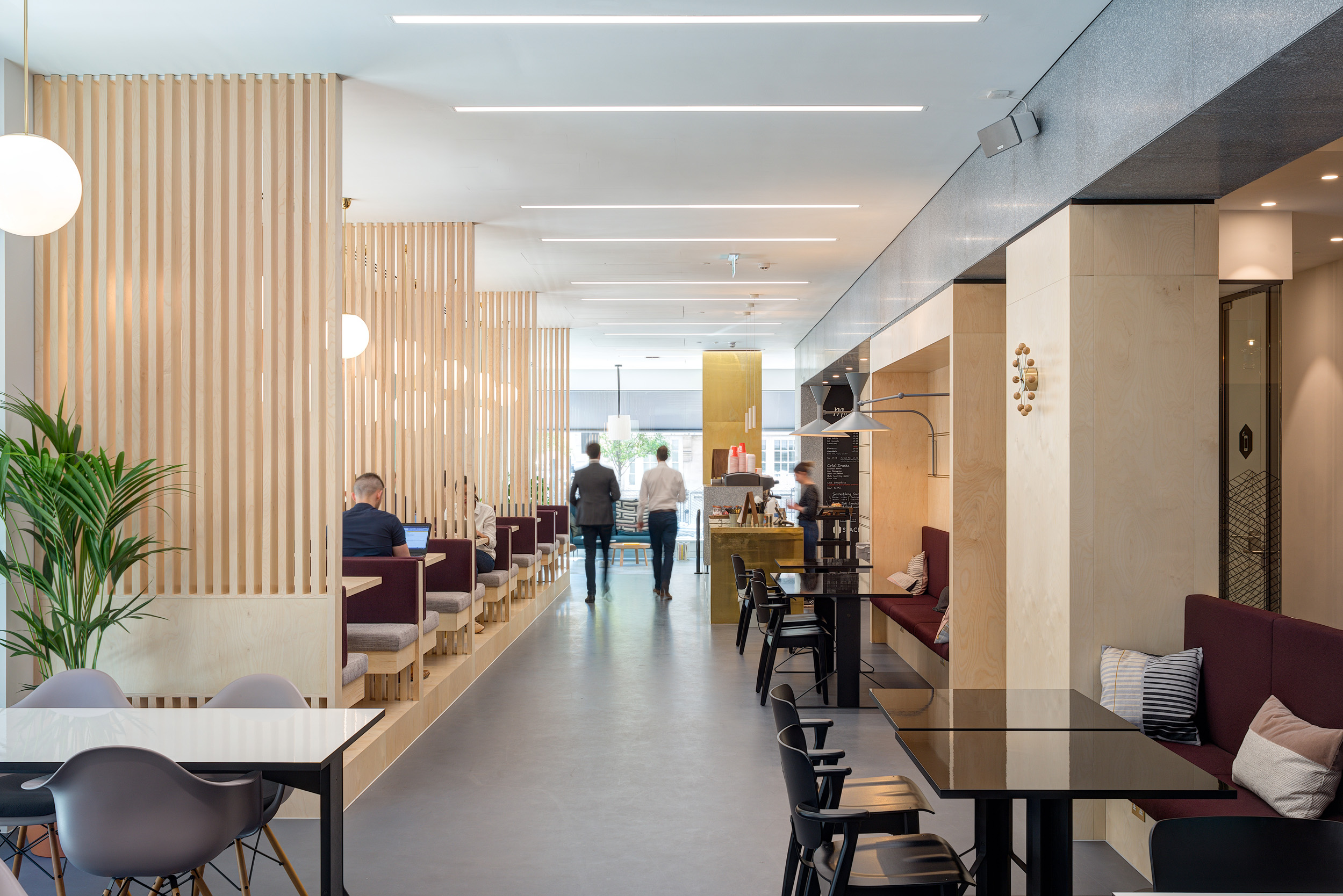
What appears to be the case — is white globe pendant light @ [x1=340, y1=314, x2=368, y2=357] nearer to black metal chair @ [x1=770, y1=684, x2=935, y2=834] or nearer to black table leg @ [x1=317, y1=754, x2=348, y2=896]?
black table leg @ [x1=317, y1=754, x2=348, y2=896]

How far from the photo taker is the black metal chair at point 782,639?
6.07 metres

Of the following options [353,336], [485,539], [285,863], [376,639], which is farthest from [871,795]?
[485,539]

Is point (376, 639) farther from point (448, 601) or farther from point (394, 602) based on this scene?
point (448, 601)

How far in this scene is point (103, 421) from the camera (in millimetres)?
4184

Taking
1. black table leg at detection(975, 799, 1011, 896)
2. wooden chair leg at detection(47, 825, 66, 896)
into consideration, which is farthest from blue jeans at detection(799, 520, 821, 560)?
wooden chair leg at detection(47, 825, 66, 896)

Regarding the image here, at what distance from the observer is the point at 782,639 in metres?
6.26

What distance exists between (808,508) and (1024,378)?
266 inches

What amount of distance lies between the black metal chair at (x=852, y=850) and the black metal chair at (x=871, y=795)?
2.3 inches

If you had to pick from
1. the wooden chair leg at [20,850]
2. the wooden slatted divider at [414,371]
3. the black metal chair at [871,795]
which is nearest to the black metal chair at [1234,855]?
the black metal chair at [871,795]

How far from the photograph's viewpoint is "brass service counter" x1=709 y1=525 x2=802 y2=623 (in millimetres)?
8859

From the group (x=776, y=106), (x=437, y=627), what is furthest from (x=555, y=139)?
(x=437, y=627)

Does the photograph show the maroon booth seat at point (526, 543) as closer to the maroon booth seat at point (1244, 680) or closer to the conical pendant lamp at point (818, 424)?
the conical pendant lamp at point (818, 424)

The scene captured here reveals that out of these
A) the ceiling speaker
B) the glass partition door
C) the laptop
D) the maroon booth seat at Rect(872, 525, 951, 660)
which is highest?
the ceiling speaker

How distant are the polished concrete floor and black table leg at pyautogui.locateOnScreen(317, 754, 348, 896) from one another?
69 centimetres
